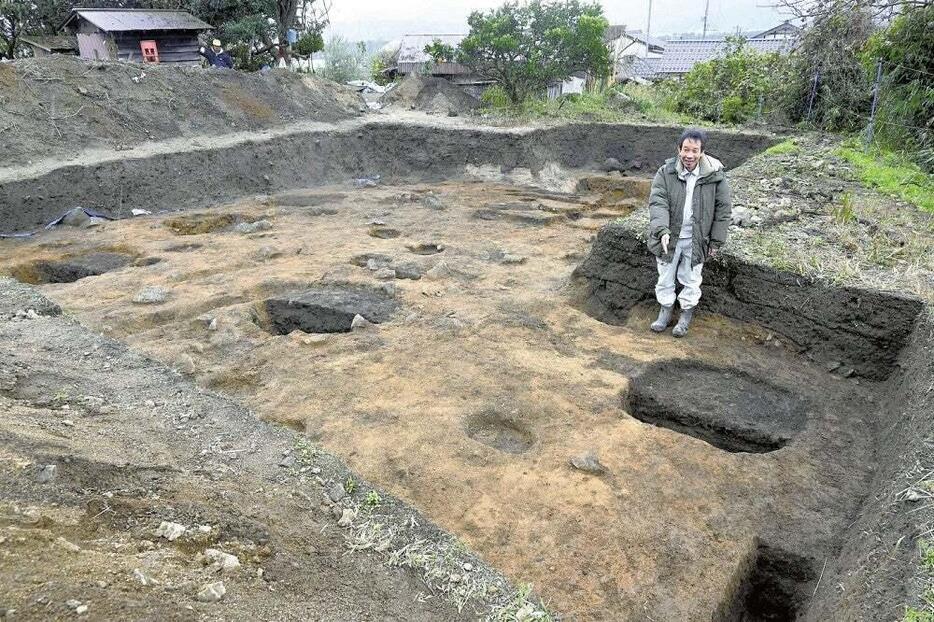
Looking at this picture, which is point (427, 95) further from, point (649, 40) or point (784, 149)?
point (649, 40)

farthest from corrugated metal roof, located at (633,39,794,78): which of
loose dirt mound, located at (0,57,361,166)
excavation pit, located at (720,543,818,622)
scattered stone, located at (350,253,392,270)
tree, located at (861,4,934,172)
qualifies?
excavation pit, located at (720,543,818,622)

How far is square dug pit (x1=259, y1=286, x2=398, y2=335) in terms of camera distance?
6.32 m

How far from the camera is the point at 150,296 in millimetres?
6465

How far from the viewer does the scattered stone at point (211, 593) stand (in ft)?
6.55

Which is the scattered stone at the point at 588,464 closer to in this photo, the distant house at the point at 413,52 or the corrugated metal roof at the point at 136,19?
the corrugated metal roof at the point at 136,19

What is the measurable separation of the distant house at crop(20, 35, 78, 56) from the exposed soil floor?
42.1 ft

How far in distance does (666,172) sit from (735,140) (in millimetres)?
9293

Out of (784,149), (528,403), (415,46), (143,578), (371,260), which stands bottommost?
(528,403)

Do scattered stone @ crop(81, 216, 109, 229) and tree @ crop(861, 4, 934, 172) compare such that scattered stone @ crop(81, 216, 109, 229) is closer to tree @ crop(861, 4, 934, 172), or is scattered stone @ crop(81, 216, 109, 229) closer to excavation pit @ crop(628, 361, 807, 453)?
excavation pit @ crop(628, 361, 807, 453)

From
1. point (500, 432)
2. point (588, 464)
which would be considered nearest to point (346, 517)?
point (588, 464)

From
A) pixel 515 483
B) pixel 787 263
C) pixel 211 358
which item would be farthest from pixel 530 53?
pixel 515 483

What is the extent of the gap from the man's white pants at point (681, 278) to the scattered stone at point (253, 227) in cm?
605

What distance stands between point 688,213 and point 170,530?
4416 millimetres

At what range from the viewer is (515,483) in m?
3.80
